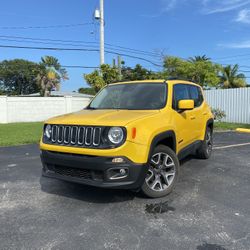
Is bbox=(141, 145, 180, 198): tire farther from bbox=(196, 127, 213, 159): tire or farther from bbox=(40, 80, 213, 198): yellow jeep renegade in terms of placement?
bbox=(196, 127, 213, 159): tire

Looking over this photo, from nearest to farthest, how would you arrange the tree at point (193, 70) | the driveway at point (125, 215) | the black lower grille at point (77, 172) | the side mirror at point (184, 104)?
1. the driveway at point (125, 215)
2. the black lower grille at point (77, 172)
3. the side mirror at point (184, 104)
4. the tree at point (193, 70)

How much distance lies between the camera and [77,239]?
355 cm

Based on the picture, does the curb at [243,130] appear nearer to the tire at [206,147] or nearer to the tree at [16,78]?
the tire at [206,147]

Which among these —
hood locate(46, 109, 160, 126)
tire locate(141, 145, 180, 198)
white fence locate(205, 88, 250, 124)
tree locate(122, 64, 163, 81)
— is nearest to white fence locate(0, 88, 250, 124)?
white fence locate(205, 88, 250, 124)

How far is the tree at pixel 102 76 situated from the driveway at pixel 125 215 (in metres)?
14.2

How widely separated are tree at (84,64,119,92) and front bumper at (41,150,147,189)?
622 inches

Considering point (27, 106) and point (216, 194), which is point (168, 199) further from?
point (27, 106)

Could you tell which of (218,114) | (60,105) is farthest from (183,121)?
(60,105)

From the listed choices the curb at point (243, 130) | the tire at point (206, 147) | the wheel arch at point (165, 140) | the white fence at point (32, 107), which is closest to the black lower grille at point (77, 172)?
the wheel arch at point (165, 140)

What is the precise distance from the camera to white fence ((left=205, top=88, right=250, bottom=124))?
18094 millimetres

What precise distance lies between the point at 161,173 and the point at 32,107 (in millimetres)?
21577

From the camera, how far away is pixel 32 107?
24.9 meters

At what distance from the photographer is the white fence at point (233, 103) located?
59.4 ft

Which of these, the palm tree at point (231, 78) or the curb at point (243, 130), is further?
the palm tree at point (231, 78)
